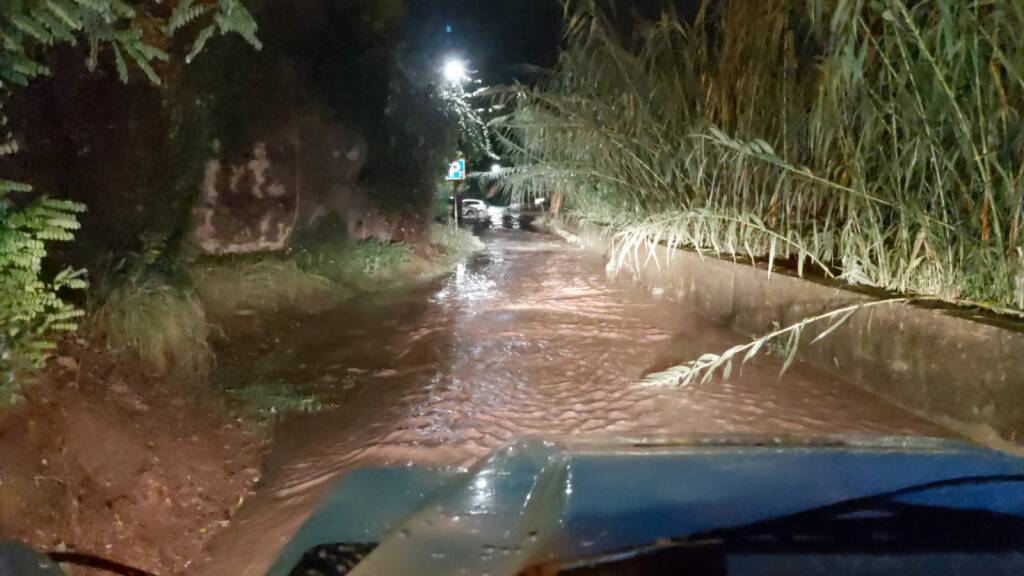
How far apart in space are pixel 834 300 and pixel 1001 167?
5.18 feet

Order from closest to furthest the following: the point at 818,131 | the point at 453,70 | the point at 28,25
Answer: the point at 28,25 < the point at 818,131 < the point at 453,70

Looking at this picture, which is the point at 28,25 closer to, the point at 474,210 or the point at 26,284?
the point at 26,284

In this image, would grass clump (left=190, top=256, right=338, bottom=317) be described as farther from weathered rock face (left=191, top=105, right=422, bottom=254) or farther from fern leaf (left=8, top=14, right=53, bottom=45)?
fern leaf (left=8, top=14, right=53, bottom=45)

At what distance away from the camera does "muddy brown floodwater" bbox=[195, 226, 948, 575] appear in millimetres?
4836

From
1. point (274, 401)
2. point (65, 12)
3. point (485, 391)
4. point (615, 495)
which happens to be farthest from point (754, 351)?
point (65, 12)

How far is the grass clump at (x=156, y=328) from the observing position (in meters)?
5.59

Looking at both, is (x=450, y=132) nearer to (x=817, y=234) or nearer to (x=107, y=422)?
(x=817, y=234)

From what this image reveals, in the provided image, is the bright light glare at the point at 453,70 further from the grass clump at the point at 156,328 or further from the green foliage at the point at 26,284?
the green foliage at the point at 26,284

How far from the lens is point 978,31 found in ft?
15.5

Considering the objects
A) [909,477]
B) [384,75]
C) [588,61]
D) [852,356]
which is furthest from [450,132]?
[909,477]

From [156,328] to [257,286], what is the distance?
11.5 feet

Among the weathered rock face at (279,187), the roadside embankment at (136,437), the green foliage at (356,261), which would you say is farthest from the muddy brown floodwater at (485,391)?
the weathered rock face at (279,187)

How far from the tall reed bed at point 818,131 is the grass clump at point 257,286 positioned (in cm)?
390

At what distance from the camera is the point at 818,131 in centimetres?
620
